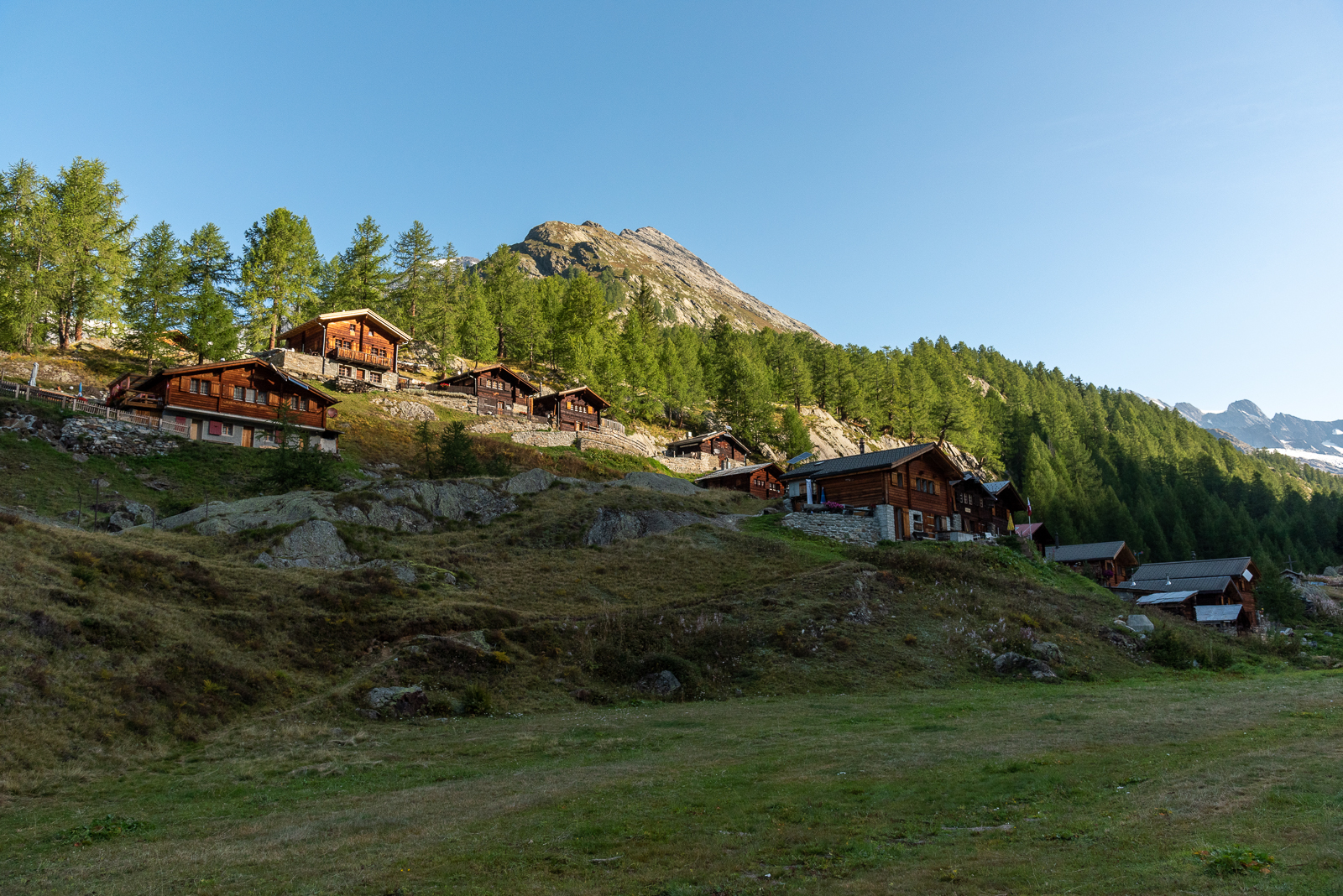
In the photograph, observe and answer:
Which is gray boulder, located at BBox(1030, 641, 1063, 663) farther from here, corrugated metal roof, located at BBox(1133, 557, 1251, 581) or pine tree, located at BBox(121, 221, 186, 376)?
pine tree, located at BBox(121, 221, 186, 376)

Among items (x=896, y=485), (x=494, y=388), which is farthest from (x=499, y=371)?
(x=896, y=485)

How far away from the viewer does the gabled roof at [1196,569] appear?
228ft

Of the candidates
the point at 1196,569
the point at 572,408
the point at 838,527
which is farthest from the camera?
the point at 572,408

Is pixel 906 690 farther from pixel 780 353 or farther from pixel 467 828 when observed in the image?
pixel 780 353

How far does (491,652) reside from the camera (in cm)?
3284

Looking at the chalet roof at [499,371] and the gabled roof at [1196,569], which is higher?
the chalet roof at [499,371]

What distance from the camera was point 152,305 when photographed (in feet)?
242

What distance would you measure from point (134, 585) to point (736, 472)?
5834 centimetres

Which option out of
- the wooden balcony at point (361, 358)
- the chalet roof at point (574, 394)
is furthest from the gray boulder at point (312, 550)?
the wooden balcony at point (361, 358)

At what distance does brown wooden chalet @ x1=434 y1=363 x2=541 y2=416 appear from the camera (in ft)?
278

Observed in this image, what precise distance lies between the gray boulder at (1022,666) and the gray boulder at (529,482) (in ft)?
116

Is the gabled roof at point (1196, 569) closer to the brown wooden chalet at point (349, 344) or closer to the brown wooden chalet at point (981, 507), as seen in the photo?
the brown wooden chalet at point (981, 507)

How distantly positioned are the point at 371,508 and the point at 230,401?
74.3ft

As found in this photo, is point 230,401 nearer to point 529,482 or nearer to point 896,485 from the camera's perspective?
point 529,482
